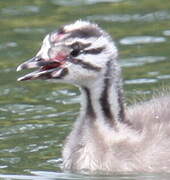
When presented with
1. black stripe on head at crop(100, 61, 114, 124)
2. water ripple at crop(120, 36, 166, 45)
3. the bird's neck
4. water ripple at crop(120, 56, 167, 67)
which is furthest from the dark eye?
water ripple at crop(120, 36, 166, 45)

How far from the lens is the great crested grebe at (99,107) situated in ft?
50.5

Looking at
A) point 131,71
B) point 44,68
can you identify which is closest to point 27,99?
point 131,71

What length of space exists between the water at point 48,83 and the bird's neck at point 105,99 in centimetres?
72

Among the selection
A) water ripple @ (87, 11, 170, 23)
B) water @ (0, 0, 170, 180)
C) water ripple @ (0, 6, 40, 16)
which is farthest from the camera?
water ripple @ (0, 6, 40, 16)

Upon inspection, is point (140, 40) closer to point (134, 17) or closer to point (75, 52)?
point (134, 17)

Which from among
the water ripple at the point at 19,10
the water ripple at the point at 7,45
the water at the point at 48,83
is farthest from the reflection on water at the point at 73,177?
the water ripple at the point at 19,10

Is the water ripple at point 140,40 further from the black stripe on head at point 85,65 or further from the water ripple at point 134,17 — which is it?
the black stripe on head at point 85,65

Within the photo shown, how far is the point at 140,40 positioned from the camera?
21328 mm

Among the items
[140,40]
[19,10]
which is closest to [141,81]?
[140,40]

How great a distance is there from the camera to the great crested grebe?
15.4 metres

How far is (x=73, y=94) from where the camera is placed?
1891cm

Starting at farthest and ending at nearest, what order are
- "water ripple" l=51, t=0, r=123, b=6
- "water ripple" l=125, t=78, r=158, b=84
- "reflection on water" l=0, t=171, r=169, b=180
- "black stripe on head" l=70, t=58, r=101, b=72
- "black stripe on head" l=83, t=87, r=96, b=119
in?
"water ripple" l=51, t=0, r=123, b=6 < "water ripple" l=125, t=78, r=158, b=84 < "black stripe on head" l=83, t=87, r=96, b=119 < "black stripe on head" l=70, t=58, r=101, b=72 < "reflection on water" l=0, t=171, r=169, b=180

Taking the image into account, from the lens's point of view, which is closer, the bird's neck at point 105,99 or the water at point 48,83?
the bird's neck at point 105,99

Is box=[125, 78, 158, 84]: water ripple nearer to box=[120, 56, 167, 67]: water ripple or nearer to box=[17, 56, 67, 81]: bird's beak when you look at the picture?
box=[120, 56, 167, 67]: water ripple
